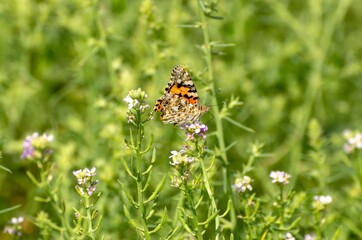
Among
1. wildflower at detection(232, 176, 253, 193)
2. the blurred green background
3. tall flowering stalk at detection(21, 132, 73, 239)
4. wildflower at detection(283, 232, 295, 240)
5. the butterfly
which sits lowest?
wildflower at detection(283, 232, 295, 240)

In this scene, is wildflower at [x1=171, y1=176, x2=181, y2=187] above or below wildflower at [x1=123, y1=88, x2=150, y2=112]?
below

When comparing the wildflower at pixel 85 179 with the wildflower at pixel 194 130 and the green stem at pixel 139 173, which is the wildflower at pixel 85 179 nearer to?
the green stem at pixel 139 173

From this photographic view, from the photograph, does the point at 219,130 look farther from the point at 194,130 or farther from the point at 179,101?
the point at 194,130

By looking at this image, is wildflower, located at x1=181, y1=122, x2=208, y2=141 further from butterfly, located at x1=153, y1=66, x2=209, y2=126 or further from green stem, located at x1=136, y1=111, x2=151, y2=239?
butterfly, located at x1=153, y1=66, x2=209, y2=126

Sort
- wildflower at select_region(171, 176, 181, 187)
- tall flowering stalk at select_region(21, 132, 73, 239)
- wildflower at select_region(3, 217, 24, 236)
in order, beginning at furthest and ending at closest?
wildflower at select_region(3, 217, 24, 236)
tall flowering stalk at select_region(21, 132, 73, 239)
wildflower at select_region(171, 176, 181, 187)

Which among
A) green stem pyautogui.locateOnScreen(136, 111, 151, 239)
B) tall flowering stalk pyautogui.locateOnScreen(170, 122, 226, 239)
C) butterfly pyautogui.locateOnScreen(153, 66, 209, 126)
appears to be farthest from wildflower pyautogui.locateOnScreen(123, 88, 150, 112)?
butterfly pyautogui.locateOnScreen(153, 66, 209, 126)

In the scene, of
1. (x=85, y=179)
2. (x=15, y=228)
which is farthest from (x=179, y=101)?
(x=15, y=228)
